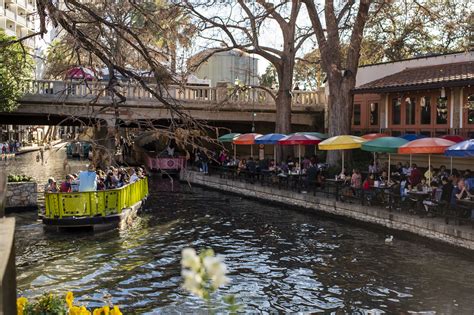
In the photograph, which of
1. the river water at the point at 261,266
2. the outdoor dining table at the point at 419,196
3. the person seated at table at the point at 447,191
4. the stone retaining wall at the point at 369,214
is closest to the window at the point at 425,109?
the stone retaining wall at the point at 369,214

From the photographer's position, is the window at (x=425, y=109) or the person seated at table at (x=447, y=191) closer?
the person seated at table at (x=447, y=191)

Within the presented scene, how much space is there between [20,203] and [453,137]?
1626 cm

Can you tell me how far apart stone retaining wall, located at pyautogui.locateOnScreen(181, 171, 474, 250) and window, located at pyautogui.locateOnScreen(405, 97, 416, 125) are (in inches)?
256

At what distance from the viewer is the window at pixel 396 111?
26.0 metres

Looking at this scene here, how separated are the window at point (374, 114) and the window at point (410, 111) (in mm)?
3121

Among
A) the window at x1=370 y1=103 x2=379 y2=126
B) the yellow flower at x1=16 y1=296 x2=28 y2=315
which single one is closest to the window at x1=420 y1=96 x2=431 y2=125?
the window at x1=370 y1=103 x2=379 y2=126

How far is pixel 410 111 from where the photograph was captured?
25188mm

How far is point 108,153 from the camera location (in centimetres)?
534

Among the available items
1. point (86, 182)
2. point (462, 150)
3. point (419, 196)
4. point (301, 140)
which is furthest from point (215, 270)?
point (301, 140)

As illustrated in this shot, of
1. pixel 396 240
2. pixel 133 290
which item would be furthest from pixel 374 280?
pixel 133 290

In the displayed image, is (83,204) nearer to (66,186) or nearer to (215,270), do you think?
(66,186)

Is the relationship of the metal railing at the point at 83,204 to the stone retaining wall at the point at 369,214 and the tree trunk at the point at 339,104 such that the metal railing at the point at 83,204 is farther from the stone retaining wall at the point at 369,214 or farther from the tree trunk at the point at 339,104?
the tree trunk at the point at 339,104

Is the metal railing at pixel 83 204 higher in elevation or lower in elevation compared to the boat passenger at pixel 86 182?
lower

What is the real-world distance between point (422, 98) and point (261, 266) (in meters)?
13.8
